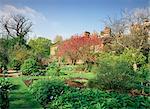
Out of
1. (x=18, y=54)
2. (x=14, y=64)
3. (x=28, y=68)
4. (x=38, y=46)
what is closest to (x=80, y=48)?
(x=38, y=46)

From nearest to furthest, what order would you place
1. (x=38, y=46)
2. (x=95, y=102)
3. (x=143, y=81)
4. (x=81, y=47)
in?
(x=95, y=102) → (x=143, y=81) → (x=81, y=47) → (x=38, y=46)

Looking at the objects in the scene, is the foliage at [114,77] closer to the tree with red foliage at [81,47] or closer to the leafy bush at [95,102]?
the leafy bush at [95,102]

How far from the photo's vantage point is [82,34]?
1316 cm

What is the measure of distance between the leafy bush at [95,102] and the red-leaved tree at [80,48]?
7.14 m

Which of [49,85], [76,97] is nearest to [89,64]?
[49,85]

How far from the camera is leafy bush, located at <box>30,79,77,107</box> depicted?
15.7ft

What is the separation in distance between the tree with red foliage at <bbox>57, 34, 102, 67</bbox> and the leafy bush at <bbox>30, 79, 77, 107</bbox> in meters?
6.44

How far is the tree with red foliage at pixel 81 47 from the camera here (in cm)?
1191

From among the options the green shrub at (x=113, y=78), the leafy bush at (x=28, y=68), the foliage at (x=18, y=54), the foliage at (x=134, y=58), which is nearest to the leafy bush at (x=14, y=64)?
the foliage at (x=18, y=54)

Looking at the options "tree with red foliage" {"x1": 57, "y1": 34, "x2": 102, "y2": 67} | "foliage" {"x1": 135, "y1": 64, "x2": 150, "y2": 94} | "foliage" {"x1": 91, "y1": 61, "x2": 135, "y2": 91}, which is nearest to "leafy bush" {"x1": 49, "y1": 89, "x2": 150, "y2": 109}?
"foliage" {"x1": 91, "y1": 61, "x2": 135, "y2": 91}

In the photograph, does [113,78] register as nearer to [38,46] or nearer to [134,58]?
[134,58]

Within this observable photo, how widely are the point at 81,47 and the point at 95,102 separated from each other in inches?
323

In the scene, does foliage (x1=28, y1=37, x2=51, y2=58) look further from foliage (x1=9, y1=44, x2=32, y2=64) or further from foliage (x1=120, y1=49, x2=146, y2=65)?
foliage (x1=120, y1=49, x2=146, y2=65)

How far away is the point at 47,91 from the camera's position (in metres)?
5.02
